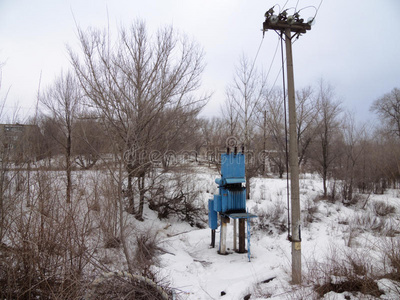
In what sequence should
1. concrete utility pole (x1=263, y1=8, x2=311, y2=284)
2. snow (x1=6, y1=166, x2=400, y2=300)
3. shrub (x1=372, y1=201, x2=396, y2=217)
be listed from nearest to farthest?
snow (x1=6, y1=166, x2=400, y2=300), concrete utility pole (x1=263, y1=8, x2=311, y2=284), shrub (x1=372, y1=201, x2=396, y2=217)

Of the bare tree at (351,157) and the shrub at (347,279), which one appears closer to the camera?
the shrub at (347,279)

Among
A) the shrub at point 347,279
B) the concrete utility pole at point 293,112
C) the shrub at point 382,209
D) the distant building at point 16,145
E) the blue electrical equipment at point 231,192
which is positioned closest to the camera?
the shrub at point 347,279

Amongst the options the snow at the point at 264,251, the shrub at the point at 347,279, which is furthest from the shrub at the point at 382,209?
the shrub at the point at 347,279

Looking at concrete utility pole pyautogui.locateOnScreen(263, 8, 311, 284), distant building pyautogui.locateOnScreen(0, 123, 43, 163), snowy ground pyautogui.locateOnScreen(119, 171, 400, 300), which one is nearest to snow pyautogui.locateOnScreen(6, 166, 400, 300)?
snowy ground pyautogui.locateOnScreen(119, 171, 400, 300)

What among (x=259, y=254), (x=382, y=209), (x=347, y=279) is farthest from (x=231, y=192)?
(x=382, y=209)

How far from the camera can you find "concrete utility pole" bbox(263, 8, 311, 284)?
193 inches

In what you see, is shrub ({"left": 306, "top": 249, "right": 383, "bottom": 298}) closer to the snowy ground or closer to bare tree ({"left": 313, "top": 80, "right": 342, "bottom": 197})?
the snowy ground

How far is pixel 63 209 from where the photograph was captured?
14.4ft

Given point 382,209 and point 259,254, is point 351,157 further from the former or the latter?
Answer: point 259,254

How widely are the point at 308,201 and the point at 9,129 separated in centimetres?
1217

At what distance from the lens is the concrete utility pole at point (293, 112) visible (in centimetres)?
490

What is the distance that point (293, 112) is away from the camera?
5027mm

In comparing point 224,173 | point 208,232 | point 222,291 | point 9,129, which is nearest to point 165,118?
point 224,173

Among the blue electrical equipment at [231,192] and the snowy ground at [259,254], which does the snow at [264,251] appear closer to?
the snowy ground at [259,254]
